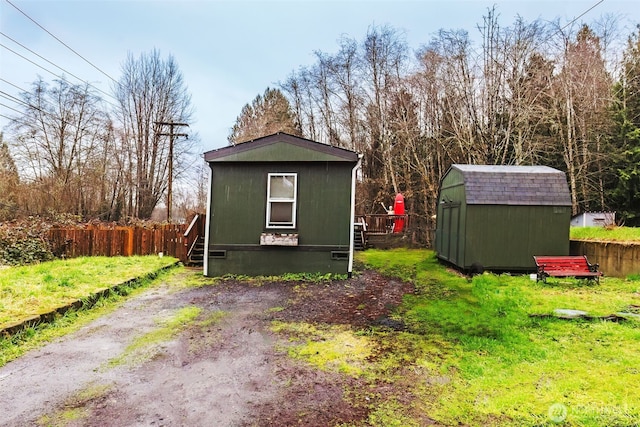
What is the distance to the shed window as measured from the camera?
26.3 feet

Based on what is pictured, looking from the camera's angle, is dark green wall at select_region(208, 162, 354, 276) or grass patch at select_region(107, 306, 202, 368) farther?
dark green wall at select_region(208, 162, 354, 276)

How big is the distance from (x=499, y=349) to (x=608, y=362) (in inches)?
35.6

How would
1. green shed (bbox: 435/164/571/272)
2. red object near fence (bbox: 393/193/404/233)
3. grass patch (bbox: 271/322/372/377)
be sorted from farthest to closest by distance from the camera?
red object near fence (bbox: 393/193/404/233) < green shed (bbox: 435/164/571/272) < grass patch (bbox: 271/322/372/377)

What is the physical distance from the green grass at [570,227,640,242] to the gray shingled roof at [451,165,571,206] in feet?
4.51

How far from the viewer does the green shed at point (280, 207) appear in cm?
793

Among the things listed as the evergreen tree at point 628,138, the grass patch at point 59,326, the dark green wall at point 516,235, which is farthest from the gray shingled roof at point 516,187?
the grass patch at point 59,326

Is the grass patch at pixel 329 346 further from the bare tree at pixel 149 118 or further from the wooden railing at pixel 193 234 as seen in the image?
the bare tree at pixel 149 118

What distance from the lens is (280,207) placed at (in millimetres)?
8125

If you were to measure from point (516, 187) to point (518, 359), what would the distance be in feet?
21.1

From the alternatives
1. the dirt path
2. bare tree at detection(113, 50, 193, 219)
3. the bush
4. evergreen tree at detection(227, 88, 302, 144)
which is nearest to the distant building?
the dirt path

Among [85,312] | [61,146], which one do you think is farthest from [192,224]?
[61,146]

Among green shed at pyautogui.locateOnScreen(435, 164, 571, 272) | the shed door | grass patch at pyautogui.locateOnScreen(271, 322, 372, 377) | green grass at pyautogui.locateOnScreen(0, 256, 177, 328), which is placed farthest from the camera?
the shed door

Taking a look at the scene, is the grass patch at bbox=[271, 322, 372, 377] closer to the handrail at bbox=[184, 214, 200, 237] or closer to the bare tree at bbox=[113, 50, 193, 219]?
the handrail at bbox=[184, 214, 200, 237]

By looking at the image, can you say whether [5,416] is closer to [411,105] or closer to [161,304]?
[161,304]
